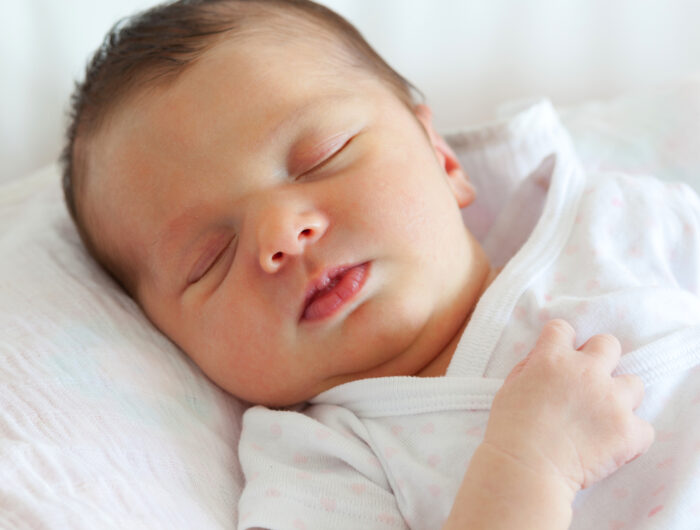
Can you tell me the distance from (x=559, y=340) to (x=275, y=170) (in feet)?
1.27

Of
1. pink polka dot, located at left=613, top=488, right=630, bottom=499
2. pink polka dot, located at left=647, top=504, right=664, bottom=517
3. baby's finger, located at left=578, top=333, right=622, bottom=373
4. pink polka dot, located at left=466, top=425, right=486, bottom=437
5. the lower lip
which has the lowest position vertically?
pink polka dot, located at left=613, top=488, right=630, bottom=499

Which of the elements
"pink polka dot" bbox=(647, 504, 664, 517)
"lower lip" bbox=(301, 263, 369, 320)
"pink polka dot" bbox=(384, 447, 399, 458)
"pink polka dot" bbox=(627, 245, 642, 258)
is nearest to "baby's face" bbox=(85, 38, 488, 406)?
"lower lip" bbox=(301, 263, 369, 320)

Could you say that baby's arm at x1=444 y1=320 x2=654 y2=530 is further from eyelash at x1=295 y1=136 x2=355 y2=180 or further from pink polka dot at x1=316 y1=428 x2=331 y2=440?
eyelash at x1=295 y1=136 x2=355 y2=180

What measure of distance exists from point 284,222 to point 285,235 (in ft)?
0.06

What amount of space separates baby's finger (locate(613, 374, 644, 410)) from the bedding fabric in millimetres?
72

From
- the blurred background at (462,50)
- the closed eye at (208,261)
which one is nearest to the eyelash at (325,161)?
the closed eye at (208,261)

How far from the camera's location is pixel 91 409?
3.07 feet

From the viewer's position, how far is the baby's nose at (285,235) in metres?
0.93

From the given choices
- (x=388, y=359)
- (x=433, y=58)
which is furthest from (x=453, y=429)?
(x=433, y=58)

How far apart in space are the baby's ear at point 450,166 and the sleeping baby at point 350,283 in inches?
3.4

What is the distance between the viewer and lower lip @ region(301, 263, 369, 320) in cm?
96

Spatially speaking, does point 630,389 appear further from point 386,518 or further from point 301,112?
point 301,112

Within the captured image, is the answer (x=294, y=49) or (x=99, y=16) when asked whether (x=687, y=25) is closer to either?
(x=294, y=49)

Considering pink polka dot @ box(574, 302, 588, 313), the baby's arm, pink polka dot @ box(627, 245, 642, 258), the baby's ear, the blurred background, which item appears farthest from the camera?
the blurred background
